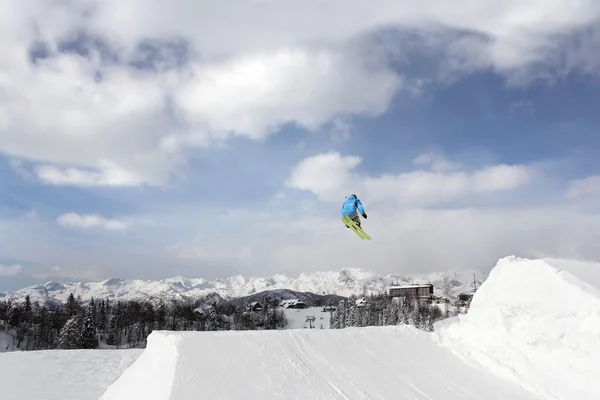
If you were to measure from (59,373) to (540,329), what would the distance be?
15.4m

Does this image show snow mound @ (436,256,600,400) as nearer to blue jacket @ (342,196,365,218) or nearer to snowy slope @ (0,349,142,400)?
blue jacket @ (342,196,365,218)

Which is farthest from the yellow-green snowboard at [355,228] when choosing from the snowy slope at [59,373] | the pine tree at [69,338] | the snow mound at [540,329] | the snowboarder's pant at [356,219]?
the pine tree at [69,338]

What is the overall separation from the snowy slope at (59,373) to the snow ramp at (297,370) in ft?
11.8

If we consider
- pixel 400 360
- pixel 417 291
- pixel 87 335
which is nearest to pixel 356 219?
pixel 400 360

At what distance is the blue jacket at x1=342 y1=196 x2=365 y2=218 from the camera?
53.3ft

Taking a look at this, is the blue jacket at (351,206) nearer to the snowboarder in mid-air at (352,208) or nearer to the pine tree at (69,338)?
the snowboarder in mid-air at (352,208)

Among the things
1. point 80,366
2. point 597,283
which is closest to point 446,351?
point 597,283

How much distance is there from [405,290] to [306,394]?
154299 millimetres

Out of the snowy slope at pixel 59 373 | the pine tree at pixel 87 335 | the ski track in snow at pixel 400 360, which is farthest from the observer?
the pine tree at pixel 87 335

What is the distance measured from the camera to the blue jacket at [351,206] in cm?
1625

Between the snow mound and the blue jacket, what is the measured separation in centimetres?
531

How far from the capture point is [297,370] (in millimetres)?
10148

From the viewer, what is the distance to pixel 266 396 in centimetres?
858

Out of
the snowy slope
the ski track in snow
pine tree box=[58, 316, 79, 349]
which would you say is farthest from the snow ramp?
pine tree box=[58, 316, 79, 349]
